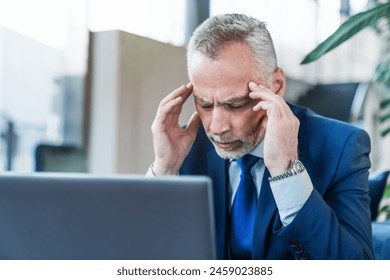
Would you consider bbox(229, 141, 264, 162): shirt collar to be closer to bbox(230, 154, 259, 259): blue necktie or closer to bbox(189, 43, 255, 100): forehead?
bbox(230, 154, 259, 259): blue necktie

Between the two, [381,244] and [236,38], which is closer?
[236,38]

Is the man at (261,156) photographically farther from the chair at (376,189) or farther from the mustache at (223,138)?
the chair at (376,189)

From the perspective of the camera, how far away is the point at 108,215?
62 centimetres

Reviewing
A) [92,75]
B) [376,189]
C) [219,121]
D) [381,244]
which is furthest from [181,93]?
[92,75]

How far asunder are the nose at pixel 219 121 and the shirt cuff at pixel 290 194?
0.53 feet

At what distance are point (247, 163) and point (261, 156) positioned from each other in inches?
1.3

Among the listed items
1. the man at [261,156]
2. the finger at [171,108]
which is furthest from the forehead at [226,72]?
the finger at [171,108]

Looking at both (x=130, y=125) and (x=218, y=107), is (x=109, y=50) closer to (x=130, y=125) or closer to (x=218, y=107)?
(x=130, y=125)

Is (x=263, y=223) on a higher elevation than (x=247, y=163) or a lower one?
lower

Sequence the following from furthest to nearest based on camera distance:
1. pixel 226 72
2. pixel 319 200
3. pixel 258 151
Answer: pixel 258 151
pixel 226 72
pixel 319 200

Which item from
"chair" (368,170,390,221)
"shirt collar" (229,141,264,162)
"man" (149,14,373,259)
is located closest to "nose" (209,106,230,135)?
"man" (149,14,373,259)

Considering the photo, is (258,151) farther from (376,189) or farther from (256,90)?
(376,189)

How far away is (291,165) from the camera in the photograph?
3.43ft

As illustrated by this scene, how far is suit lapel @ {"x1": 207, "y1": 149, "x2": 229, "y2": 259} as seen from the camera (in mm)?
1162
